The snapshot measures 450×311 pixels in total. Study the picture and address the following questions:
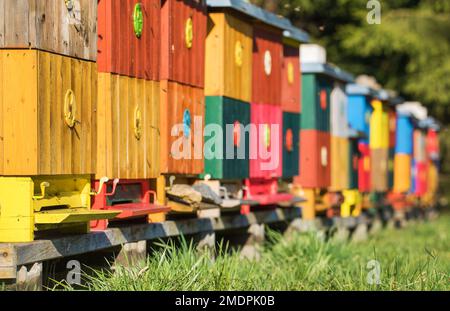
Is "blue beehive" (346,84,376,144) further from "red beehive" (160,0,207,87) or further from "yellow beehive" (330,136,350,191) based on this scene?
"red beehive" (160,0,207,87)

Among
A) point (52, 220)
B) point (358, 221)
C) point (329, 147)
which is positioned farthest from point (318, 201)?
point (52, 220)

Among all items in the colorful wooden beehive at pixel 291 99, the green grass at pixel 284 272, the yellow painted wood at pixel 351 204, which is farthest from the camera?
the yellow painted wood at pixel 351 204

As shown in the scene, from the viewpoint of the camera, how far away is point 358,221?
22.2 metres

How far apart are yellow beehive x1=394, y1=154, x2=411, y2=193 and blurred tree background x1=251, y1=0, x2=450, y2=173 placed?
379cm

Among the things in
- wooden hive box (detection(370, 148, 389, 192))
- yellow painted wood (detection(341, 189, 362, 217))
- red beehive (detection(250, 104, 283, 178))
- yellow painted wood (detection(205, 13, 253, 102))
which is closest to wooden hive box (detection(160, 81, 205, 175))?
yellow painted wood (detection(205, 13, 253, 102))

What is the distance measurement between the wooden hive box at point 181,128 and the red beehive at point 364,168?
9.72 m

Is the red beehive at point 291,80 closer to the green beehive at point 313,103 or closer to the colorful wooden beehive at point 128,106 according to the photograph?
the green beehive at point 313,103

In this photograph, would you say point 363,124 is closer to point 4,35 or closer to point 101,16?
point 101,16

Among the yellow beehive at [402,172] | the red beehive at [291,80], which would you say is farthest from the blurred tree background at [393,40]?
the red beehive at [291,80]

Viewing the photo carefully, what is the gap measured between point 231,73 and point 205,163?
117 cm

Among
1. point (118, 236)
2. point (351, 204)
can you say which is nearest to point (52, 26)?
point (118, 236)

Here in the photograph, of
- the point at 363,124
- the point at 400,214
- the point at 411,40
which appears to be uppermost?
the point at 411,40

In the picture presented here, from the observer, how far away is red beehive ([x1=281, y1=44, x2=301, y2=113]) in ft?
56.1

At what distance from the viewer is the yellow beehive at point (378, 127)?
2434 cm
